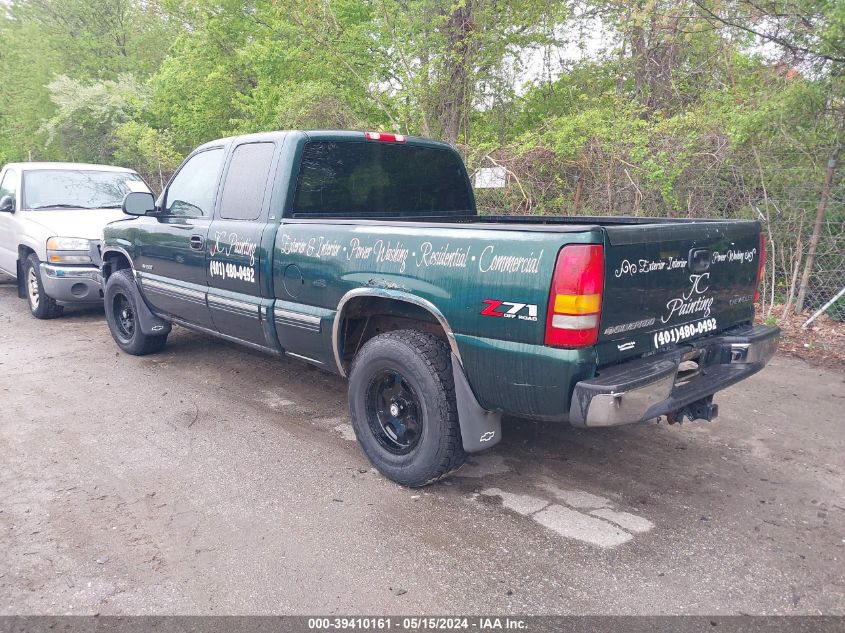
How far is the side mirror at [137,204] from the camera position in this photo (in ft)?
17.0

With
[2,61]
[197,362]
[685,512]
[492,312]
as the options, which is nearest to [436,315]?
[492,312]

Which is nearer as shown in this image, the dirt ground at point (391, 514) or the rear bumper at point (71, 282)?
the dirt ground at point (391, 514)

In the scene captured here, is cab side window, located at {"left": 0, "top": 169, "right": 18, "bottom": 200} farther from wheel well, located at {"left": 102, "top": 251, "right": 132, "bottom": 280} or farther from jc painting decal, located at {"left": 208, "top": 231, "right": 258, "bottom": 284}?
jc painting decal, located at {"left": 208, "top": 231, "right": 258, "bottom": 284}

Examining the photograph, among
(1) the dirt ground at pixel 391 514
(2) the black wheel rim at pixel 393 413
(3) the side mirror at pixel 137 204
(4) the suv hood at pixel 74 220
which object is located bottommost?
(1) the dirt ground at pixel 391 514

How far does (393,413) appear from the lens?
365cm

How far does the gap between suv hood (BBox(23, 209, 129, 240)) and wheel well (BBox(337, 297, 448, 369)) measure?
4980 mm

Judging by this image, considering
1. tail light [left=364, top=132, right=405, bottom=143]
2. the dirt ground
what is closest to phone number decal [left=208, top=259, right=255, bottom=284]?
the dirt ground

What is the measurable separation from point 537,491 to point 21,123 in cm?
2604

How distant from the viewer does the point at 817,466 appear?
12.7 feet

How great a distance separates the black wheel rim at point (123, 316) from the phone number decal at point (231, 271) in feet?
6.73

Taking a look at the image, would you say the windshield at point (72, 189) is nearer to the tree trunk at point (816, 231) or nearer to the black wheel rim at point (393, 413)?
the black wheel rim at point (393, 413)

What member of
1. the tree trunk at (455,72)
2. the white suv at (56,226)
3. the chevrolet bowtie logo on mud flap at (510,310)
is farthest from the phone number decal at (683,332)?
the tree trunk at (455,72)

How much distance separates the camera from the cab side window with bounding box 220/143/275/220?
435 cm

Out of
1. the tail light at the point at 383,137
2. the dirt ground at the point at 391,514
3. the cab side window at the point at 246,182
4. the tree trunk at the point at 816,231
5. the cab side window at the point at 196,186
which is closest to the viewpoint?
the dirt ground at the point at 391,514
